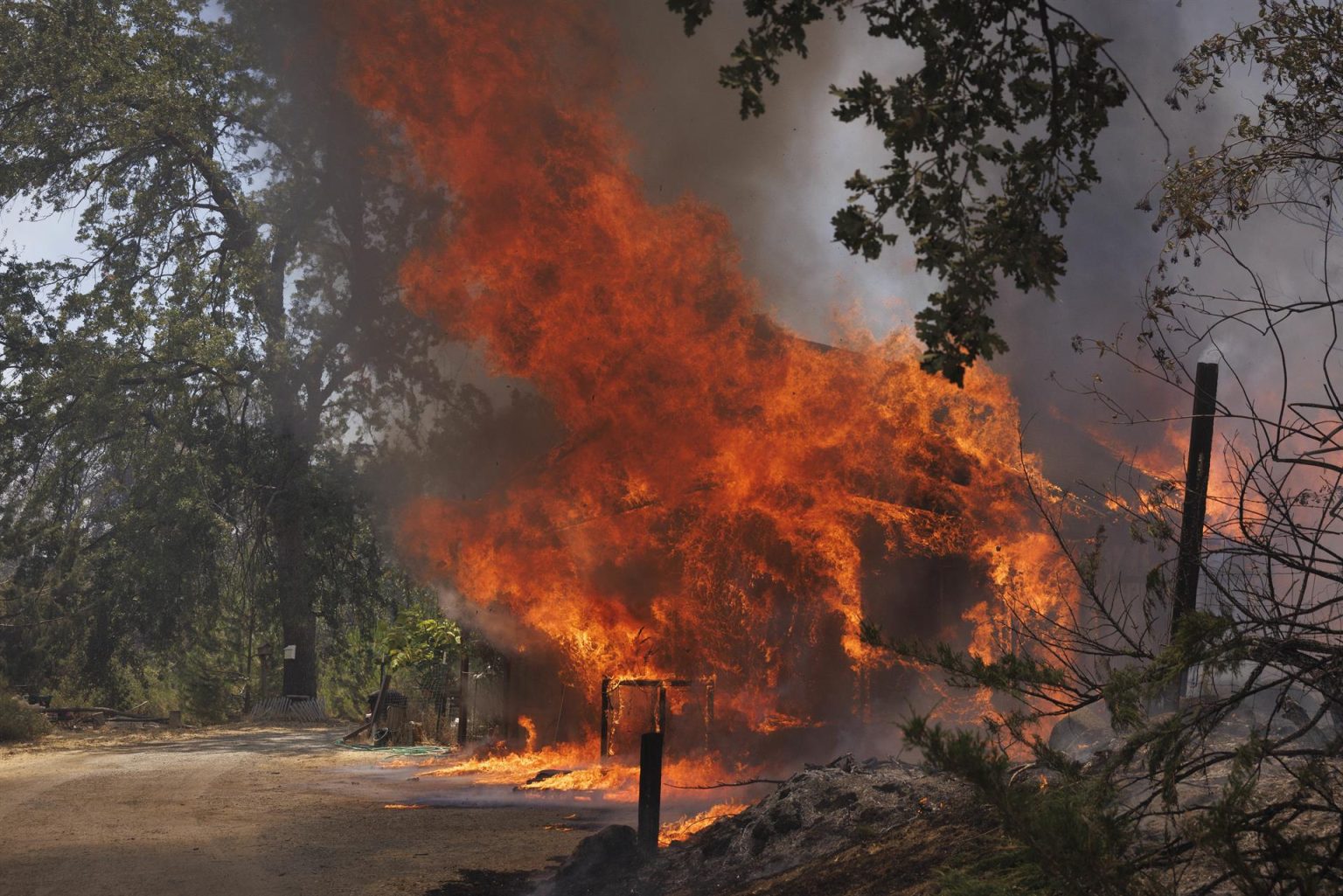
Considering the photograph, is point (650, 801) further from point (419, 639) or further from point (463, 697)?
point (419, 639)

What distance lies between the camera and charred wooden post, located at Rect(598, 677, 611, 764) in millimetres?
15477

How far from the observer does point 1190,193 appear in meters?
9.26

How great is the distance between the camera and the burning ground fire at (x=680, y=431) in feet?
49.4

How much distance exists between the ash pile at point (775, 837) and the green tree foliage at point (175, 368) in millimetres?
18616

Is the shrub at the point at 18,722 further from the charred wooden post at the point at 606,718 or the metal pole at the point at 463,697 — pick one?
the charred wooden post at the point at 606,718

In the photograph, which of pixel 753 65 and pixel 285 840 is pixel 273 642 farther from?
pixel 753 65

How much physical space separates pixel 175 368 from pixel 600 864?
82.2ft

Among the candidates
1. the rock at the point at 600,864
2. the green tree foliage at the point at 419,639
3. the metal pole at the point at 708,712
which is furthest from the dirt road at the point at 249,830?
the green tree foliage at the point at 419,639

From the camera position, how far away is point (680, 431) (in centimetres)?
1496

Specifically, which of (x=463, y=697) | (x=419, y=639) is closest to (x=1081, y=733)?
(x=463, y=697)

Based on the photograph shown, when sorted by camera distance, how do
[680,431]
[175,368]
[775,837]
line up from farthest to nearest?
[175,368]
[680,431]
[775,837]

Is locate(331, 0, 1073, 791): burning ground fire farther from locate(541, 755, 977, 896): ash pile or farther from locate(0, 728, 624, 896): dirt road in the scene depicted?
locate(541, 755, 977, 896): ash pile

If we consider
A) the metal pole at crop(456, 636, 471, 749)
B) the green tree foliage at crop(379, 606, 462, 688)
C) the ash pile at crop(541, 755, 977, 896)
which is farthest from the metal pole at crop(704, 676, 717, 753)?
the green tree foliage at crop(379, 606, 462, 688)

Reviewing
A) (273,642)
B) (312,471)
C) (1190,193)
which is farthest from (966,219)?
(273,642)
